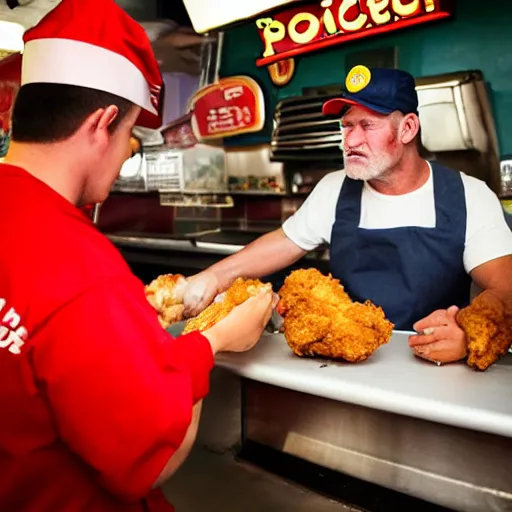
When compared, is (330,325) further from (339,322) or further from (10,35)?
(10,35)

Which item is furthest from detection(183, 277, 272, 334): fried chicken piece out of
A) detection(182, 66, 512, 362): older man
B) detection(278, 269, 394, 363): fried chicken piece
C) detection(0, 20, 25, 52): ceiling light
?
detection(0, 20, 25, 52): ceiling light

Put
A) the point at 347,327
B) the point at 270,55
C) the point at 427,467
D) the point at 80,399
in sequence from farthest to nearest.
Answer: the point at 270,55, the point at 347,327, the point at 427,467, the point at 80,399

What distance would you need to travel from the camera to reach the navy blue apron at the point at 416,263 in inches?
83.7

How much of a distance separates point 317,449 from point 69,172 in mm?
941

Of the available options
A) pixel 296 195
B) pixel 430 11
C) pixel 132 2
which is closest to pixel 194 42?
pixel 132 2

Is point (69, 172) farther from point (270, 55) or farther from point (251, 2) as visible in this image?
point (270, 55)

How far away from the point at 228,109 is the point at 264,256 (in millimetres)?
3393

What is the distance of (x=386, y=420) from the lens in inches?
52.8

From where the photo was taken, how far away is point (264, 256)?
8.04 ft

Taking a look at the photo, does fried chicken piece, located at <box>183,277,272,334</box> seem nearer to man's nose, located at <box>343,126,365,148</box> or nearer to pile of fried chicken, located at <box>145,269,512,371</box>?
pile of fried chicken, located at <box>145,269,512,371</box>

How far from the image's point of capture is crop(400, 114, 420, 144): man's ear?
2230mm

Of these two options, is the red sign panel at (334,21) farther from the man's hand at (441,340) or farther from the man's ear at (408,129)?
the man's hand at (441,340)

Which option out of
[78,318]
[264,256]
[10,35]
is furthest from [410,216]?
[10,35]

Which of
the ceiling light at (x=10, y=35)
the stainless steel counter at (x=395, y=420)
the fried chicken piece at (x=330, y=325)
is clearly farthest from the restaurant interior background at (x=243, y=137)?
the stainless steel counter at (x=395, y=420)
